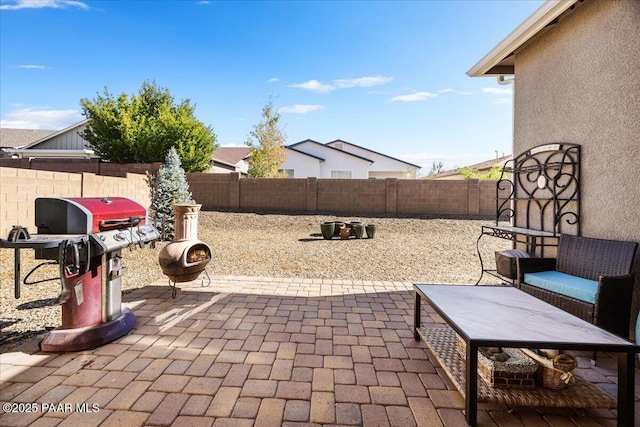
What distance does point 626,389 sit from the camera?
1.67 metres

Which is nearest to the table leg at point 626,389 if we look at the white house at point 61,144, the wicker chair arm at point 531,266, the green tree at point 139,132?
the wicker chair arm at point 531,266

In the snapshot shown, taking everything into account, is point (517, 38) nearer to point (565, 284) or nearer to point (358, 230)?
point (565, 284)

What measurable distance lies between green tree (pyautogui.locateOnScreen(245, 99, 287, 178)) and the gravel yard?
7010 mm

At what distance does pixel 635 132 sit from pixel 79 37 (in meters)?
14.1

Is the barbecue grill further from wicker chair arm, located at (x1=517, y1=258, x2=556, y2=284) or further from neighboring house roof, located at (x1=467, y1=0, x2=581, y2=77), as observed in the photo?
neighboring house roof, located at (x1=467, y1=0, x2=581, y2=77)

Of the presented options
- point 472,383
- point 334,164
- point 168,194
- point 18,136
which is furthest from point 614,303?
point 18,136

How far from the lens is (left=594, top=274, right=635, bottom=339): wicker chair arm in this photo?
8.48ft

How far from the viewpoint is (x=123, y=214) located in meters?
2.93

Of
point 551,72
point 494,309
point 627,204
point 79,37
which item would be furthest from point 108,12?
point 627,204

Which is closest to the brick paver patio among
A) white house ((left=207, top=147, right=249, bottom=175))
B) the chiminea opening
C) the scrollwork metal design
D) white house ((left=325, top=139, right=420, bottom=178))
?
the chiminea opening

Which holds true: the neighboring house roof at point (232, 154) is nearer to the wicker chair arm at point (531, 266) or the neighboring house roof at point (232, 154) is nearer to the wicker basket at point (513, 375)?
the wicker chair arm at point (531, 266)

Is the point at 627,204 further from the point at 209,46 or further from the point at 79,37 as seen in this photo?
the point at 79,37

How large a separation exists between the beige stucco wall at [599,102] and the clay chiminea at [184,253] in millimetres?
4813

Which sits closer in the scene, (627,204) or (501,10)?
(627,204)
